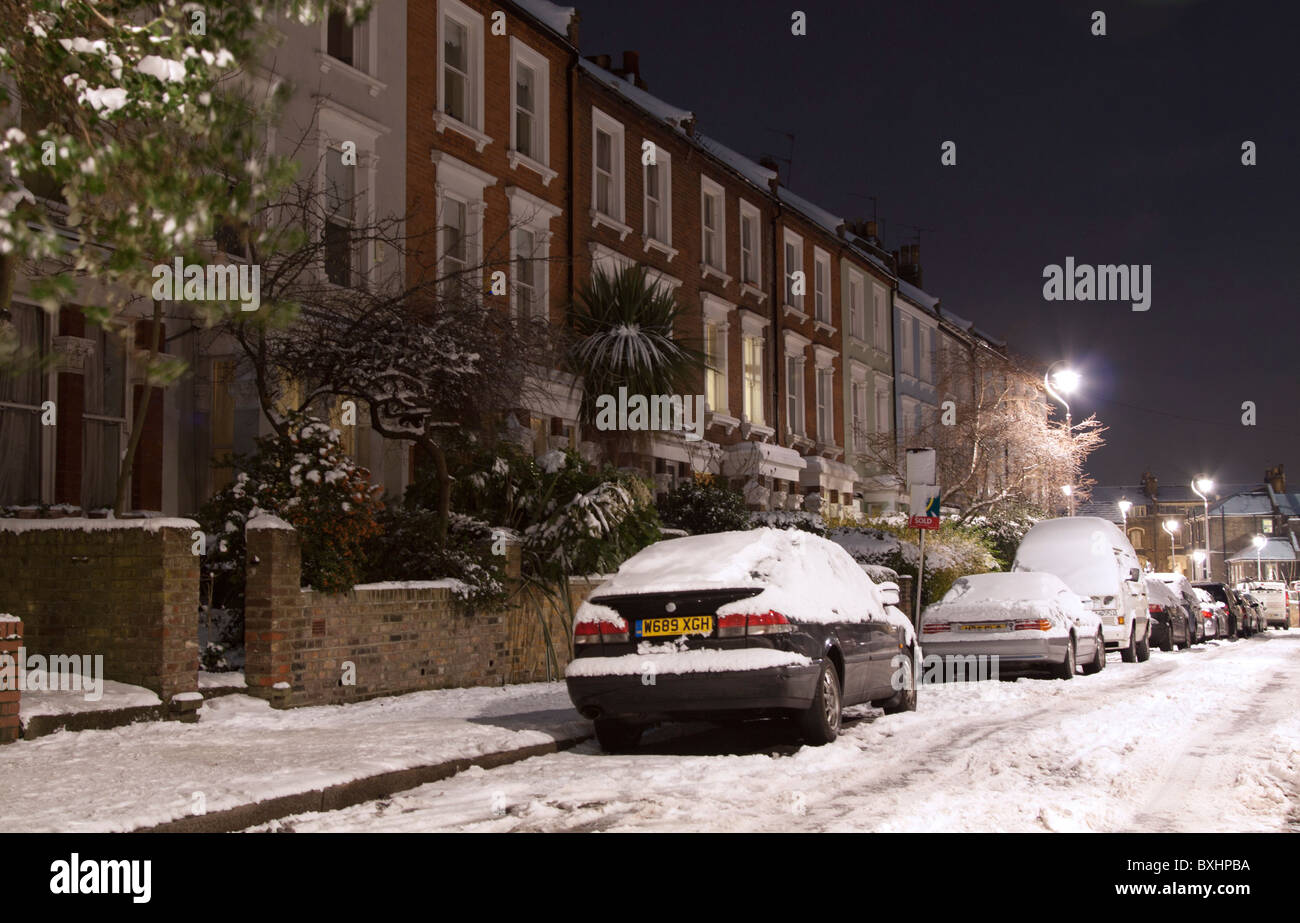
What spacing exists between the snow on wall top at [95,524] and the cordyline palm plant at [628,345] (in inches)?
420

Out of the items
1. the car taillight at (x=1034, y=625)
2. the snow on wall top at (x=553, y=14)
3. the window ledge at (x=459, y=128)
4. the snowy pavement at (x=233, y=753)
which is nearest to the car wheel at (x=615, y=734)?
the snowy pavement at (x=233, y=753)

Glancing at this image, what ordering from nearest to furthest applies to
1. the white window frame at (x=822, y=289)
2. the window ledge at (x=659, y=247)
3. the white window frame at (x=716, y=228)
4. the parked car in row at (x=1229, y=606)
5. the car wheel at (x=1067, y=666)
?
the car wheel at (x=1067, y=666), the window ledge at (x=659, y=247), the white window frame at (x=716, y=228), the white window frame at (x=822, y=289), the parked car in row at (x=1229, y=606)

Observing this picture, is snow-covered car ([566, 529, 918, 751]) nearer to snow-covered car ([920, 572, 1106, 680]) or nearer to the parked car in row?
snow-covered car ([920, 572, 1106, 680])

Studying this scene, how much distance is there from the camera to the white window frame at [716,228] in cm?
3016

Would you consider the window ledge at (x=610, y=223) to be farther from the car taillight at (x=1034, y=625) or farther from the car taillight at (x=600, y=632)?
the car taillight at (x=600, y=632)

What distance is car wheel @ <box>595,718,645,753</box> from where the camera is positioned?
10.2m

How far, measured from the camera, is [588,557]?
52.6 feet

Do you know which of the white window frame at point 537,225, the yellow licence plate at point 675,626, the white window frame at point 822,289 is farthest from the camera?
the white window frame at point 822,289

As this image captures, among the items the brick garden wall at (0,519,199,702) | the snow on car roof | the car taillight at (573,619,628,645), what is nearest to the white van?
the snow on car roof

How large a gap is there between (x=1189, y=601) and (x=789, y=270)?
13.0 meters

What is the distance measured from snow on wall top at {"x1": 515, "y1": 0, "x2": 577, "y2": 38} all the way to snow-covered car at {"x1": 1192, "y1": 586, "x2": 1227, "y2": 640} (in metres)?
22.2

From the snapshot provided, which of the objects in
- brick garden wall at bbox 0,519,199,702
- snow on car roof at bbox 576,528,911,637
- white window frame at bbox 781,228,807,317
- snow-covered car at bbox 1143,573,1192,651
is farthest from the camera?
white window frame at bbox 781,228,807,317
